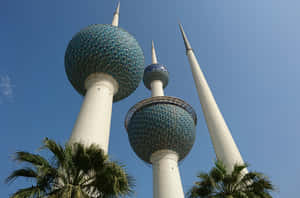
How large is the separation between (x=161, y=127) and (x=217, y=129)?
11758 millimetres

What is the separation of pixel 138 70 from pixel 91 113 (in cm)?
1088

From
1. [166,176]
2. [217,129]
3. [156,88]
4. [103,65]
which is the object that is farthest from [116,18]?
[166,176]

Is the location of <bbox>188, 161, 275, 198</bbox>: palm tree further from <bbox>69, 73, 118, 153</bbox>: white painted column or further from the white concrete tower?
<bbox>69, 73, 118, 153</bbox>: white painted column

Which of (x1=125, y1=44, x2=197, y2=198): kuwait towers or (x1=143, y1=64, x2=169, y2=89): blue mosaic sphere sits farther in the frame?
(x1=143, y1=64, x2=169, y2=89): blue mosaic sphere

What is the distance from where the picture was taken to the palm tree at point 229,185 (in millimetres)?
8578

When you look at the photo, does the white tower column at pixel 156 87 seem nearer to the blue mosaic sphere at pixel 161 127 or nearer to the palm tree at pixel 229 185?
the blue mosaic sphere at pixel 161 127

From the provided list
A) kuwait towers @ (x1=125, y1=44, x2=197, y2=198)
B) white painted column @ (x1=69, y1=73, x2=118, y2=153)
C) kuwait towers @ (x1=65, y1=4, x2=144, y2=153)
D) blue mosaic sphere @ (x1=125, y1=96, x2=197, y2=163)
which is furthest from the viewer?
blue mosaic sphere @ (x1=125, y1=96, x2=197, y2=163)

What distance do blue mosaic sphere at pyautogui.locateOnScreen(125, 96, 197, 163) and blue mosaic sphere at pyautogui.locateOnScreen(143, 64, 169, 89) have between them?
12754 millimetres

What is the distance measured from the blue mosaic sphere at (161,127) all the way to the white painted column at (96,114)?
1123 cm

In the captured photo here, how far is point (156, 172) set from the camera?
94.5 feet

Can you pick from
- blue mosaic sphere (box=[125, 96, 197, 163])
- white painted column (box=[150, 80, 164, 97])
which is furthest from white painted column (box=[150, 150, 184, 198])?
white painted column (box=[150, 80, 164, 97])

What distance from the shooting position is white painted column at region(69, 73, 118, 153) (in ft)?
59.2

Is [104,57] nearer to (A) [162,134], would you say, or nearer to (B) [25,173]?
(A) [162,134]

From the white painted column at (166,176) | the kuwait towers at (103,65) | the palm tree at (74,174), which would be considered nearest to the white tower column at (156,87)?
the kuwait towers at (103,65)
